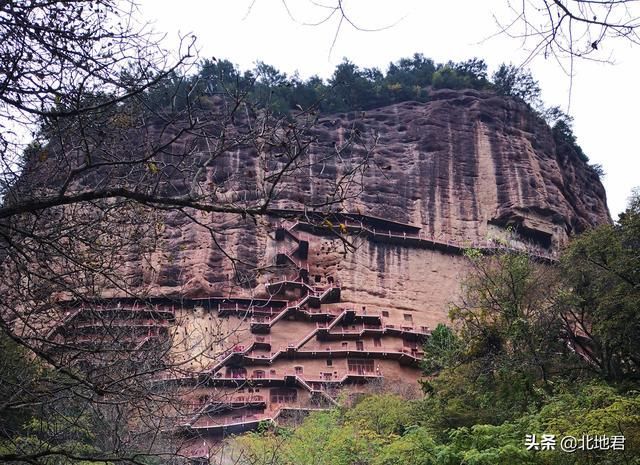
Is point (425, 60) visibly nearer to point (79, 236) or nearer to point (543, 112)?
point (543, 112)

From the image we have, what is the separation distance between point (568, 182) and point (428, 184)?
11.6 meters

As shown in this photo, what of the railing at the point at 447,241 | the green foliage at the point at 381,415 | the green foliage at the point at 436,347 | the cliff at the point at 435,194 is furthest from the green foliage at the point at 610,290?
the railing at the point at 447,241

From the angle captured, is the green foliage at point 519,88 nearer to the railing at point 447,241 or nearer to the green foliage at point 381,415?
the railing at point 447,241

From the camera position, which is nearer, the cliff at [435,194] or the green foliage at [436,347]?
the green foliage at [436,347]

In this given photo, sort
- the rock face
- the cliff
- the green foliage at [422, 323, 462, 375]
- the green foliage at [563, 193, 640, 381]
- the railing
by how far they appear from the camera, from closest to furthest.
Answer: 1. the green foliage at [563, 193, 640, 381]
2. the green foliage at [422, 323, 462, 375]
3. the rock face
4. the cliff
5. the railing

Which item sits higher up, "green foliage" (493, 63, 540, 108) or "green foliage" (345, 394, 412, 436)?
"green foliage" (493, 63, 540, 108)

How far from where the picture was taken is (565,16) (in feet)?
8.07

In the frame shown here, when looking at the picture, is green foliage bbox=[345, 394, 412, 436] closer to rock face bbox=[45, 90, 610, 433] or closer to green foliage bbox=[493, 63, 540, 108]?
rock face bbox=[45, 90, 610, 433]

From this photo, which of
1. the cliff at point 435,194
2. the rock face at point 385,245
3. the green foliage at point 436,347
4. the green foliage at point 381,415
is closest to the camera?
the green foliage at point 381,415

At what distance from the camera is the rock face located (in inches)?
1115

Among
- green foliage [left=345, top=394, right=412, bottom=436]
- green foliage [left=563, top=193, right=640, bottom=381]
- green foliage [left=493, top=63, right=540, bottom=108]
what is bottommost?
green foliage [left=345, top=394, right=412, bottom=436]

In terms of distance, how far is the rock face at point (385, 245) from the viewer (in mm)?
28328

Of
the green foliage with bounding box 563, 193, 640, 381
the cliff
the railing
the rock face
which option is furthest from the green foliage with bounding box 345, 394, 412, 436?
the railing

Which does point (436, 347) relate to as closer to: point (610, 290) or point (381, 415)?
point (381, 415)
